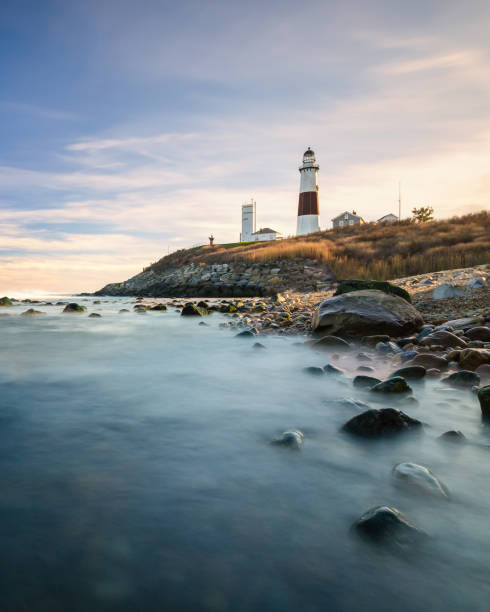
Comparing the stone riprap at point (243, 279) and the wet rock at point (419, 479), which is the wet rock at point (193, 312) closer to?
the stone riprap at point (243, 279)

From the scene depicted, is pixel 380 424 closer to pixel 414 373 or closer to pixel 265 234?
pixel 414 373

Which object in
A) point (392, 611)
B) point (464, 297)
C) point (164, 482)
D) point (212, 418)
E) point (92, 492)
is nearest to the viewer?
point (392, 611)

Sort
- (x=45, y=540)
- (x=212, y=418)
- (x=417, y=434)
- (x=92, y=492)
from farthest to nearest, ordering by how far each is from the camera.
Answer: (x=212, y=418)
(x=417, y=434)
(x=92, y=492)
(x=45, y=540)

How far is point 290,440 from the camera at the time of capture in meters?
2.43

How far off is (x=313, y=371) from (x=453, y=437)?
1959mm

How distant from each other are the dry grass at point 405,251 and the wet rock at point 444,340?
1014 centimetres

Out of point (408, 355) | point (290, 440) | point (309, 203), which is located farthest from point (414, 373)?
point (309, 203)

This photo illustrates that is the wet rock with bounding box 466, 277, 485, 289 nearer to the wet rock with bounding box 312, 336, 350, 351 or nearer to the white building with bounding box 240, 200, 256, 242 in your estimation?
the wet rock with bounding box 312, 336, 350, 351

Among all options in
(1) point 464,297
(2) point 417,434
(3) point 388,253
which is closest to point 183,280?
(3) point 388,253

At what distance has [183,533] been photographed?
1.56 meters

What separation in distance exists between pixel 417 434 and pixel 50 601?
7.44ft

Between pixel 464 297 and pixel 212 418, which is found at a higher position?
pixel 464 297

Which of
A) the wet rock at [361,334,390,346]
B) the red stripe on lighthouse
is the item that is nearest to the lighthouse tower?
the red stripe on lighthouse

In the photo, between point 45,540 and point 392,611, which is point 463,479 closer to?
point 392,611
